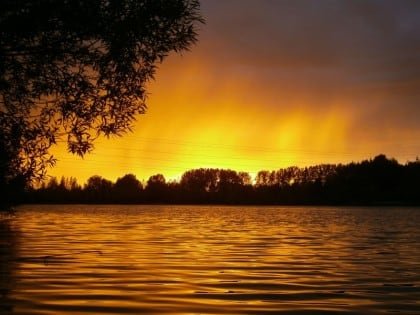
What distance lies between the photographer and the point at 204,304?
539 inches

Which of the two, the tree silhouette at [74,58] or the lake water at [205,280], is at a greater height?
the tree silhouette at [74,58]

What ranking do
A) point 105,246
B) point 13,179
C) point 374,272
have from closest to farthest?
1. point 13,179
2. point 374,272
3. point 105,246

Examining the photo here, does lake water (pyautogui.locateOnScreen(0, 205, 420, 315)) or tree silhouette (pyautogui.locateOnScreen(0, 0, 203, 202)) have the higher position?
tree silhouette (pyautogui.locateOnScreen(0, 0, 203, 202))

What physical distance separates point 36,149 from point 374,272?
1129cm

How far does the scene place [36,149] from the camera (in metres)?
17.5

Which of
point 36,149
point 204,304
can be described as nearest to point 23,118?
point 36,149

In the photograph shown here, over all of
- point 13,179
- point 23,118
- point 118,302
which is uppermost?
point 23,118

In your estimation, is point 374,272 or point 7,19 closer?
point 7,19

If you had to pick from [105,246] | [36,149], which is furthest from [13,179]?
[105,246]

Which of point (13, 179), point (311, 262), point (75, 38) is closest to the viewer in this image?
point (75, 38)

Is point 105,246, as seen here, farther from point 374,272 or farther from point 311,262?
point 374,272

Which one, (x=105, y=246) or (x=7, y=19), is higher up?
(x=7, y=19)

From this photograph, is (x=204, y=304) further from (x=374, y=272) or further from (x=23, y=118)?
(x=374, y=272)

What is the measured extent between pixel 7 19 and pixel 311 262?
14208 mm
